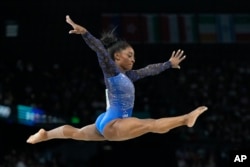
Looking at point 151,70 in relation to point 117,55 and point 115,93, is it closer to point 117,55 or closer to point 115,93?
point 117,55

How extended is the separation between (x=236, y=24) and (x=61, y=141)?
19.6 ft

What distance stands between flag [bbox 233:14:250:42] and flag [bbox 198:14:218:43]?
2.01ft

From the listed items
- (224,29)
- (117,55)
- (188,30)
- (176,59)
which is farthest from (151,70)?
(224,29)

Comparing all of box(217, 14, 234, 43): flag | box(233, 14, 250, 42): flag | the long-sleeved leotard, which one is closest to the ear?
the long-sleeved leotard

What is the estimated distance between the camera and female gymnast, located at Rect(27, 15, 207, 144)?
593 centimetres

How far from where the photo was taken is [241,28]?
54.5ft

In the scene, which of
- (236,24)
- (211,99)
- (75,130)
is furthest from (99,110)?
(75,130)

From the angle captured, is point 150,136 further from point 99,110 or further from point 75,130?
point 75,130

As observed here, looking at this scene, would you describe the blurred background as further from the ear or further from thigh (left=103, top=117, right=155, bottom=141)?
thigh (left=103, top=117, right=155, bottom=141)

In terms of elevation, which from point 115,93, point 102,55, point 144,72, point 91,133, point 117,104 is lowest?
point 91,133

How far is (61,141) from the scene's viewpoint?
1494 cm

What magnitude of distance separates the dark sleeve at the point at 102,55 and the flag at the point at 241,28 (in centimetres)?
1088

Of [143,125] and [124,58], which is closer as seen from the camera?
[143,125]

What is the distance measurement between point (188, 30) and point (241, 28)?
1.54m
